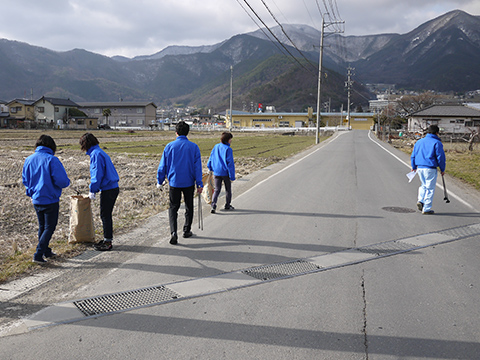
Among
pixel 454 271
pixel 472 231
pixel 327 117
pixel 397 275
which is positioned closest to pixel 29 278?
pixel 397 275

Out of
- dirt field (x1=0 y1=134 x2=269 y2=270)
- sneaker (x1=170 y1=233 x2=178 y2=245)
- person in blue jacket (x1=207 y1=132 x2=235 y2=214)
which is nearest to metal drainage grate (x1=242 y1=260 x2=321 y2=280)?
sneaker (x1=170 y1=233 x2=178 y2=245)

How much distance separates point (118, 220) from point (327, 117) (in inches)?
4708

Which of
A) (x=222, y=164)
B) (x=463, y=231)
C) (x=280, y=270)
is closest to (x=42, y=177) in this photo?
(x=280, y=270)

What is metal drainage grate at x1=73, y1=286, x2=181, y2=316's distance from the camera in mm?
3979

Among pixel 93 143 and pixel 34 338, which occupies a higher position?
pixel 93 143

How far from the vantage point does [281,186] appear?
39.8ft

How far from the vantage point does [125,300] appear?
4184 millimetres

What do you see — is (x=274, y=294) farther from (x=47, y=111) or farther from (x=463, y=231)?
(x=47, y=111)

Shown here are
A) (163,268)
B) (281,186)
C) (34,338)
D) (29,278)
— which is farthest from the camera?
(281,186)

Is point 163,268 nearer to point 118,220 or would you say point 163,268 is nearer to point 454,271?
point 118,220

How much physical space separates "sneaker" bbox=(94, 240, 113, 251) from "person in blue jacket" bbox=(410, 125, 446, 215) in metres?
6.50

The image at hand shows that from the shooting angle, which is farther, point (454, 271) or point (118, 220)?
point (118, 220)

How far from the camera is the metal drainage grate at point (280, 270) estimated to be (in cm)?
490

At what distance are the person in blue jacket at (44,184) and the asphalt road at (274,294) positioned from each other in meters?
0.50
